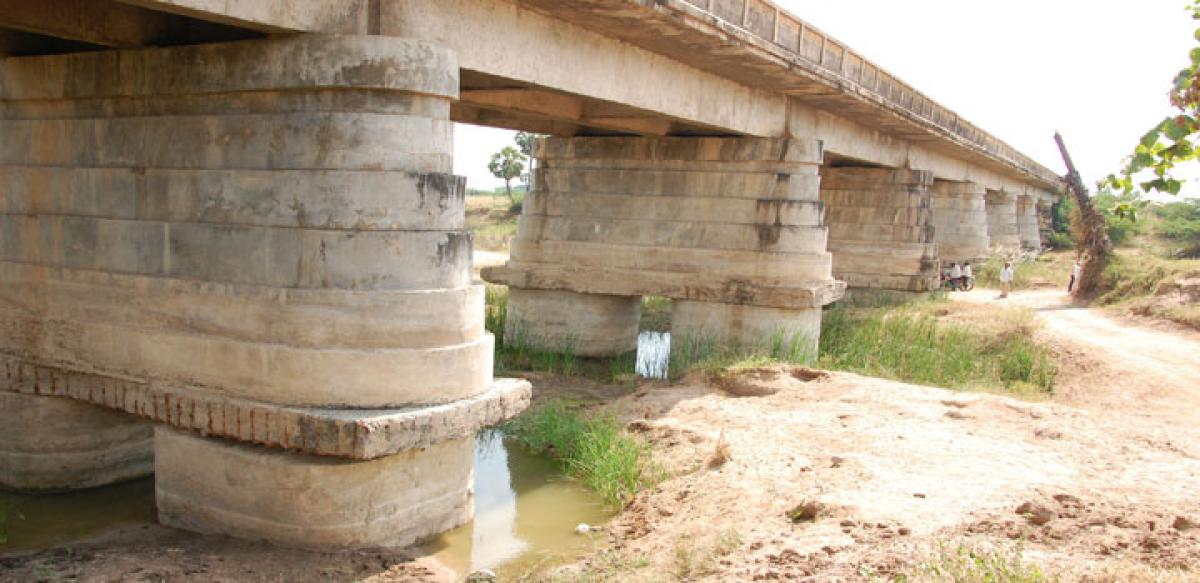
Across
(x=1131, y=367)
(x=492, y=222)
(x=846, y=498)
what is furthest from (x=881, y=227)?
(x=492, y=222)

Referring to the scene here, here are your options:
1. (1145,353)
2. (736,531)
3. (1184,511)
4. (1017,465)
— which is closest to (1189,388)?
(1145,353)

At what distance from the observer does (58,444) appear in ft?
24.4

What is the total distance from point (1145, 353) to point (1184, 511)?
1099cm

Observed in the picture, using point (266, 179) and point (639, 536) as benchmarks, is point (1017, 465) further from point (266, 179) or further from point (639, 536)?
point (266, 179)

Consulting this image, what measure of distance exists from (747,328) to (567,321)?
8.87ft

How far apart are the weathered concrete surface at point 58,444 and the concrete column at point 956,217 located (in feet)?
80.3

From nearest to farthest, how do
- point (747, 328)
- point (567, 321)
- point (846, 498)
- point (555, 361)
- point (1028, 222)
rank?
point (846, 498) → point (747, 328) → point (555, 361) → point (567, 321) → point (1028, 222)

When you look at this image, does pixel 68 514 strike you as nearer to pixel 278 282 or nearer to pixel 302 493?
pixel 302 493

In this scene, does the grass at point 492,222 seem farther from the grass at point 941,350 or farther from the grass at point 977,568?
the grass at point 977,568

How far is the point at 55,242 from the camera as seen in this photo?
7172 mm

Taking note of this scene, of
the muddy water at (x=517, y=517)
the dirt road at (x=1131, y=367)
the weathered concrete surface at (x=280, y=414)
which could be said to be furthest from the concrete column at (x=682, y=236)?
the weathered concrete surface at (x=280, y=414)

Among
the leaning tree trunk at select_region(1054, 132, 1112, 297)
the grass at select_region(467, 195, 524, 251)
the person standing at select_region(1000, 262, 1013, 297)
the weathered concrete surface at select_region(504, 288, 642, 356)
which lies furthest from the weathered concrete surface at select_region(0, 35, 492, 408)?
the grass at select_region(467, 195, 524, 251)

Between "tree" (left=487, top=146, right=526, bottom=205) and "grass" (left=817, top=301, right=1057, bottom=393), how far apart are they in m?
45.8

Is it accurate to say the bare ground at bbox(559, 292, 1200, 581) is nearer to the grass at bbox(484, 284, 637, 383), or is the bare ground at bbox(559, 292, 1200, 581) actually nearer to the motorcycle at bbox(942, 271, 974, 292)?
the grass at bbox(484, 284, 637, 383)
